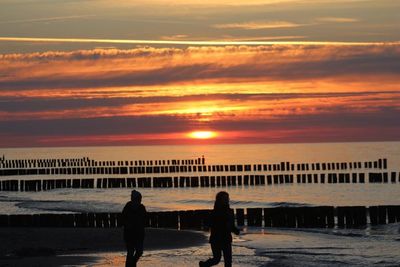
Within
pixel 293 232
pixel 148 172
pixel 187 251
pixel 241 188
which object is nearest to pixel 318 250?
pixel 187 251

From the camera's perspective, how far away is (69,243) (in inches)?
1041

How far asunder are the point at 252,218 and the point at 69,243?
996cm

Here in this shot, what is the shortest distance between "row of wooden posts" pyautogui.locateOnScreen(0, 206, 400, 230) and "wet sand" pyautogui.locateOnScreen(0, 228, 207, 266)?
222 centimetres

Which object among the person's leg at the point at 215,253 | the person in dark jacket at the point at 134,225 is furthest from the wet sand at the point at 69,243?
the person's leg at the point at 215,253

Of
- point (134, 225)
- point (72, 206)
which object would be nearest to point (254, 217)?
point (134, 225)

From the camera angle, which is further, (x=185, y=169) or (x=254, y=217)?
(x=185, y=169)

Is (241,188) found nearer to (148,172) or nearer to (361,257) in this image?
(148,172)

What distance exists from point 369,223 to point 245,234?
6.80 metres

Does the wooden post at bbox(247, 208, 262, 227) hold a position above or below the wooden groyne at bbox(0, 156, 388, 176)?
below

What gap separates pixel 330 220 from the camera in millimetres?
34438

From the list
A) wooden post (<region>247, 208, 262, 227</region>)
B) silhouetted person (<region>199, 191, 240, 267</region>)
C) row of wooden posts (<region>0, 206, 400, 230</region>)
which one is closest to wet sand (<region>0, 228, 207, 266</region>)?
row of wooden posts (<region>0, 206, 400, 230</region>)

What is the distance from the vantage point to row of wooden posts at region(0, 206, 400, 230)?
105 feet

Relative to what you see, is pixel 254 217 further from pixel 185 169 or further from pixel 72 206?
pixel 185 169

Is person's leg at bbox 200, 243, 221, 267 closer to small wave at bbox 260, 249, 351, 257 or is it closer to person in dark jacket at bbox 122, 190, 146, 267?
person in dark jacket at bbox 122, 190, 146, 267
